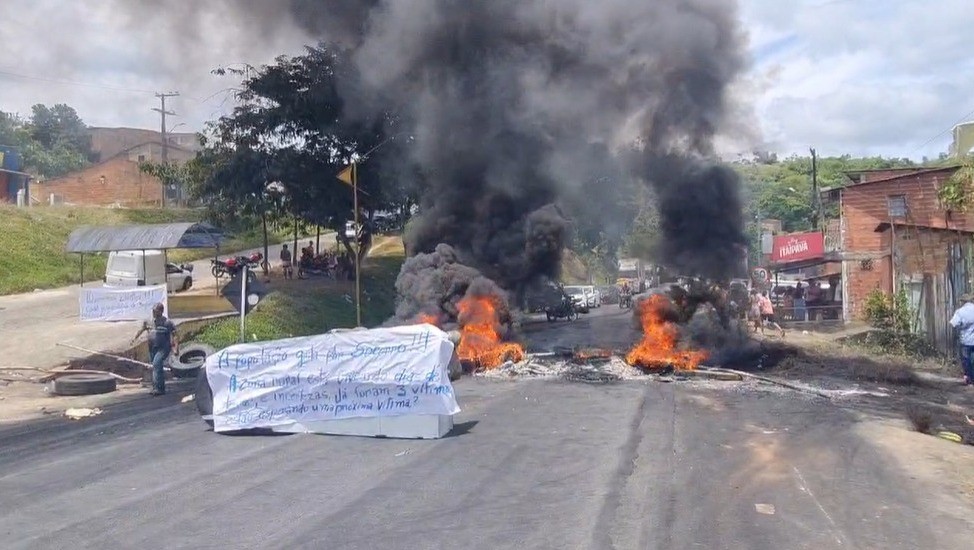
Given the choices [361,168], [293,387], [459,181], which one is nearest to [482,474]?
[293,387]

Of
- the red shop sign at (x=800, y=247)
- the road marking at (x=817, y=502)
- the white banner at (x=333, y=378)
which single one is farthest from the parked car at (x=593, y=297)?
the road marking at (x=817, y=502)

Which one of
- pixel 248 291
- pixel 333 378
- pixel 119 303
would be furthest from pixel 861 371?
pixel 119 303

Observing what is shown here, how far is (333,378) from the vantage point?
11789mm

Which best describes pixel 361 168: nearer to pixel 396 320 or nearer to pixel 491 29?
pixel 491 29

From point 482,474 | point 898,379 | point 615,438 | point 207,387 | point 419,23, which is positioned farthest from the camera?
point 419,23

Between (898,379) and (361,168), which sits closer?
(898,379)

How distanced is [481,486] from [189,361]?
41.3 ft

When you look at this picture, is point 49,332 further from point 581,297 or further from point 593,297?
point 593,297

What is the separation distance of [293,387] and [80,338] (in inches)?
496

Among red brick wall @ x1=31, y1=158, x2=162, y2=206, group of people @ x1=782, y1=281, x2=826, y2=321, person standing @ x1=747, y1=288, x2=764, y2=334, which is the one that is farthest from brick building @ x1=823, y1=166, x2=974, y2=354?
red brick wall @ x1=31, y1=158, x2=162, y2=206

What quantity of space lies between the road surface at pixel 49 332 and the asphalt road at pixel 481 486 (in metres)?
8.24

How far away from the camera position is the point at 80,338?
22.2 metres

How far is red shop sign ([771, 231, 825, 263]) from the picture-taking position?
39625mm

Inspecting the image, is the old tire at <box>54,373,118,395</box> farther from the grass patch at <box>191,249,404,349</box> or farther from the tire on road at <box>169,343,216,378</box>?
the grass patch at <box>191,249,404,349</box>
